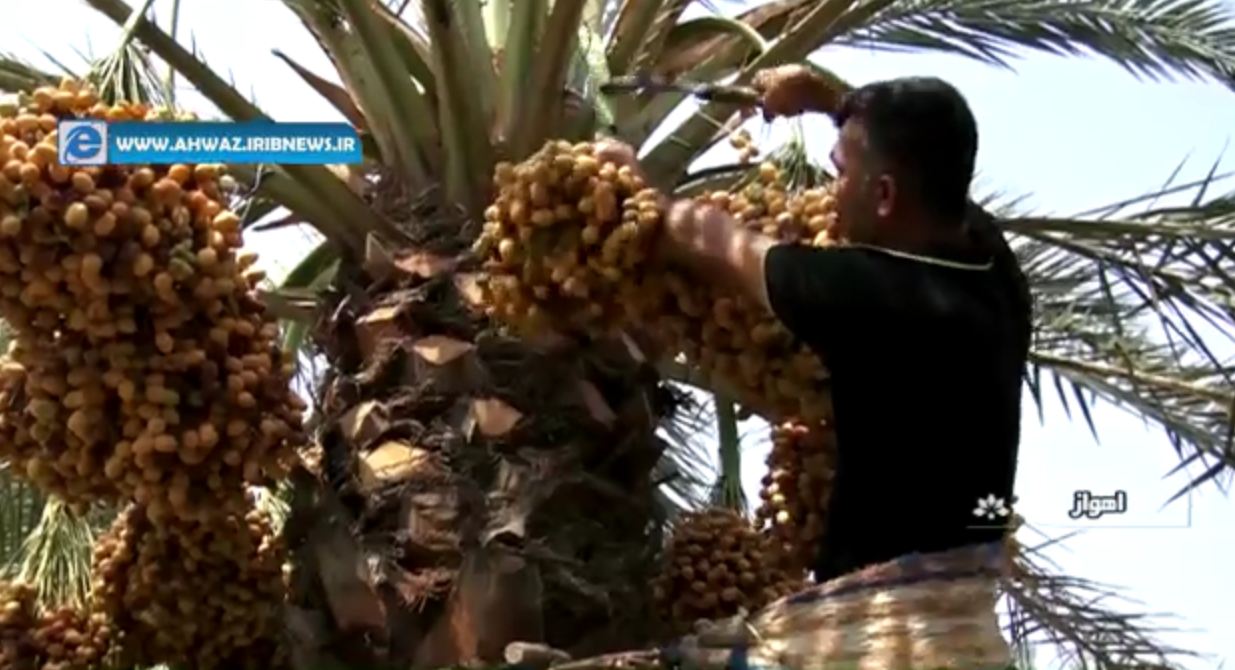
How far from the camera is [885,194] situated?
2.37m

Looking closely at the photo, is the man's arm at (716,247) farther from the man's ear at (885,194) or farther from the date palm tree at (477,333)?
the date palm tree at (477,333)

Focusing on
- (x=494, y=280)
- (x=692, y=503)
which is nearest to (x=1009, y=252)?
(x=494, y=280)

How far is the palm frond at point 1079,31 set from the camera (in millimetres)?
5004

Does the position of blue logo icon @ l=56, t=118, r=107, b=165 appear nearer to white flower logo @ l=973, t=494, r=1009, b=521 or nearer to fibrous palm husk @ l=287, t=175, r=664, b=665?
fibrous palm husk @ l=287, t=175, r=664, b=665

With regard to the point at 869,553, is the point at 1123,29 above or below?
above

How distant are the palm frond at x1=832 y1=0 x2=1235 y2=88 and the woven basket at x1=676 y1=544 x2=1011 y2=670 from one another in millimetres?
2916

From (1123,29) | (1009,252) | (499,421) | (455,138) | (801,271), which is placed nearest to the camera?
(801,271)

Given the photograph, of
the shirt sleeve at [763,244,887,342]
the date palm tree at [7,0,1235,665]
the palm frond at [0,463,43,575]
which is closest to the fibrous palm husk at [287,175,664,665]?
the date palm tree at [7,0,1235,665]

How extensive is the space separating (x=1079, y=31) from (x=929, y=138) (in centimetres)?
295

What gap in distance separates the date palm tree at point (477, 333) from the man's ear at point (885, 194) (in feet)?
2.54

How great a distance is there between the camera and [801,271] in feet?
7.38

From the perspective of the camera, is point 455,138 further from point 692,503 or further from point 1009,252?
point 692,503

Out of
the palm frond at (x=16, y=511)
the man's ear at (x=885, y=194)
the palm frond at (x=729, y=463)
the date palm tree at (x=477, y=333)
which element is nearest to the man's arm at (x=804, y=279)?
the man's ear at (x=885, y=194)

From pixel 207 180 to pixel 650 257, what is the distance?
698mm
